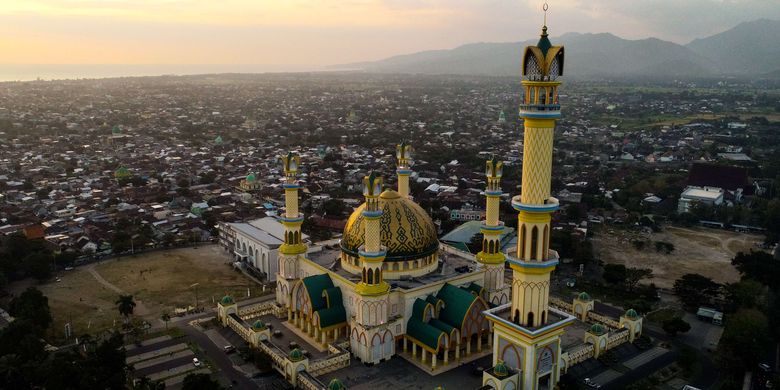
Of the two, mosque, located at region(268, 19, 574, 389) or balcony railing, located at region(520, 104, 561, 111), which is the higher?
balcony railing, located at region(520, 104, 561, 111)

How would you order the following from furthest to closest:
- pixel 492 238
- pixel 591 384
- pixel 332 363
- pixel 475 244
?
pixel 475 244 < pixel 492 238 < pixel 332 363 < pixel 591 384

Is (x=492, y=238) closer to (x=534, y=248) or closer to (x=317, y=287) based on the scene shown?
(x=534, y=248)

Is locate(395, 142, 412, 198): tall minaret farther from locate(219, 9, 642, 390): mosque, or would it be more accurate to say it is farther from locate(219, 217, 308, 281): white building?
locate(219, 217, 308, 281): white building

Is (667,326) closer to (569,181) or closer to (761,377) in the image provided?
(761,377)

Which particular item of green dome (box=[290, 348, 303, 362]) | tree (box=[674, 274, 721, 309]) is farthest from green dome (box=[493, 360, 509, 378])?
tree (box=[674, 274, 721, 309])

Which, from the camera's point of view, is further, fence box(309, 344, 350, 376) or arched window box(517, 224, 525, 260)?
fence box(309, 344, 350, 376)

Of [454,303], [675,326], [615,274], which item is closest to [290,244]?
[454,303]

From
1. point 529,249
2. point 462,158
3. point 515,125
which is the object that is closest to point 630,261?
point 529,249
